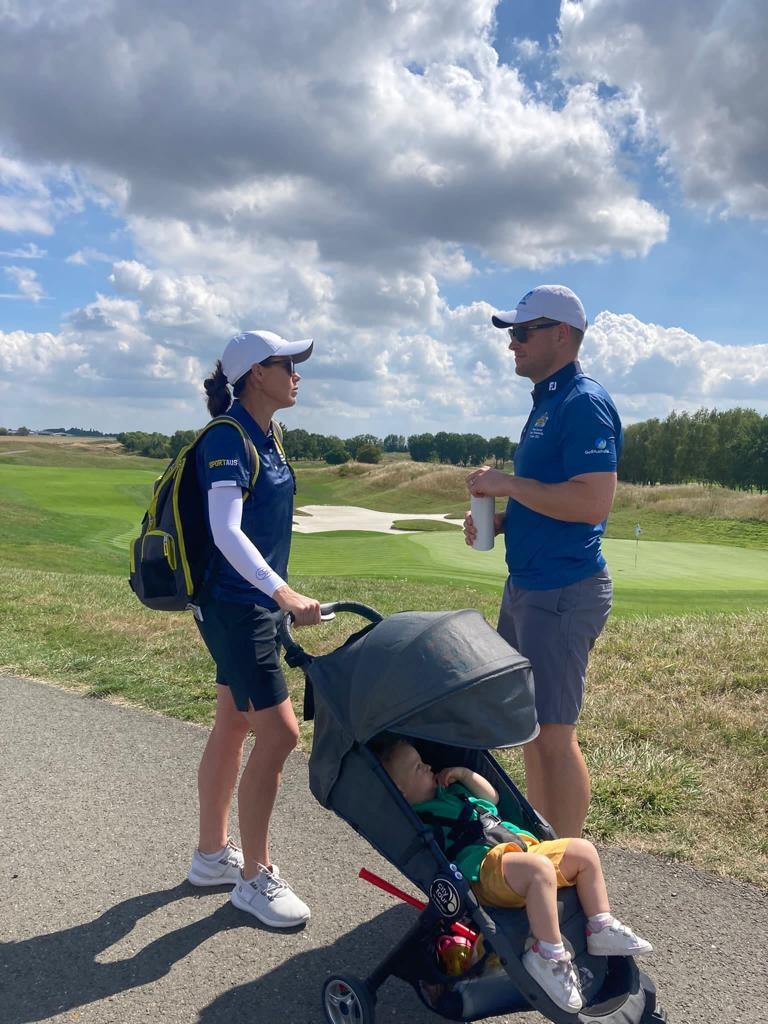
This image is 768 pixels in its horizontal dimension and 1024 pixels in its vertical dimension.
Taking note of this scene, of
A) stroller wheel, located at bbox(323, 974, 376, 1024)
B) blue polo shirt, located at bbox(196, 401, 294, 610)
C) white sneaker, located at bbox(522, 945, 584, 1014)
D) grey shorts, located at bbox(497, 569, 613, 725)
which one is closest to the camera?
white sneaker, located at bbox(522, 945, 584, 1014)

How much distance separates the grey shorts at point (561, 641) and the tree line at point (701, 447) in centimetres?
5705

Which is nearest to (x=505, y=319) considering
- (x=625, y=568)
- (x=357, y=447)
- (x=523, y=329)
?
(x=523, y=329)

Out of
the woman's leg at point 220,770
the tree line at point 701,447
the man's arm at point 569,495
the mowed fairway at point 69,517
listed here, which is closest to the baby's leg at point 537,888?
the man's arm at point 569,495

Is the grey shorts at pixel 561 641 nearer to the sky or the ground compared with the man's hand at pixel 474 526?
nearer to the ground

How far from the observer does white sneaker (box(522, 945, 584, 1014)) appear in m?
2.11

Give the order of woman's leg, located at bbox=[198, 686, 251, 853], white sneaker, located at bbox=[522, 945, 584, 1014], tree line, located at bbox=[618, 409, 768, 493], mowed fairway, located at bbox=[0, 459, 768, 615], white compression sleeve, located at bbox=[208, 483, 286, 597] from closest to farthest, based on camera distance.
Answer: white sneaker, located at bbox=[522, 945, 584, 1014], white compression sleeve, located at bbox=[208, 483, 286, 597], woman's leg, located at bbox=[198, 686, 251, 853], mowed fairway, located at bbox=[0, 459, 768, 615], tree line, located at bbox=[618, 409, 768, 493]

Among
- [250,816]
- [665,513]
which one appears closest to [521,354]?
[250,816]

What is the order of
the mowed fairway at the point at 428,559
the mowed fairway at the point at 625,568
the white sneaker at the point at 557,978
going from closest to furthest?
the white sneaker at the point at 557,978 → the mowed fairway at the point at 625,568 → the mowed fairway at the point at 428,559

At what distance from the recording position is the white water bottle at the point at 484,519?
11.3 feet

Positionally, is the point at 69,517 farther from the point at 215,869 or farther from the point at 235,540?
the point at 235,540

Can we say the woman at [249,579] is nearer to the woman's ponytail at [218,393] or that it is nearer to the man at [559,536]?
the woman's ponytail at [218,393]

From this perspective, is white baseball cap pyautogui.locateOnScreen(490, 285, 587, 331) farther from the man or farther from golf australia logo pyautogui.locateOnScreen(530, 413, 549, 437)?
golf australia logo pyautogui.locateOnScreen(530, 413, 549, 437)

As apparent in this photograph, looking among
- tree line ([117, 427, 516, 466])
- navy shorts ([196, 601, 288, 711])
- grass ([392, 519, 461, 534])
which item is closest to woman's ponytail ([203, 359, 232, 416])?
navy shorts ([196, 601, 288, 711])

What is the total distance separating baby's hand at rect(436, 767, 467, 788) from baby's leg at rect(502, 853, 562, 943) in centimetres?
43
